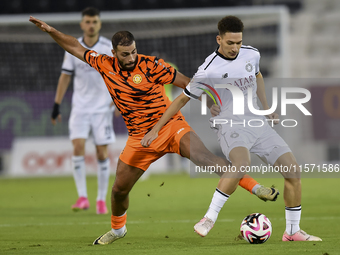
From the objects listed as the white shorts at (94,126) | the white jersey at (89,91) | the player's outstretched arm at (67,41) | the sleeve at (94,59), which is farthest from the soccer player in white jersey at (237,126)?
the white jersey at (89,91)

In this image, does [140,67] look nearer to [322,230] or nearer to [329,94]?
[322,230]

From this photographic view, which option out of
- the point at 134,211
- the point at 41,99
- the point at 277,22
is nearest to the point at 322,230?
the point at 134,211

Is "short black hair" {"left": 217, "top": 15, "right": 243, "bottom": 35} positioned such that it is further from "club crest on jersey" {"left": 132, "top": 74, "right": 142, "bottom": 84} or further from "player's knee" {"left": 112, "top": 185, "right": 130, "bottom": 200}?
"player's knee" {"left": 112, "top": 185, "right": 130, "bottom": 200}

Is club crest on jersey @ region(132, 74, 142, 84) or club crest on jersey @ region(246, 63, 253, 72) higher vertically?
club crest on jersey @ region(246, 63, 253, 72)

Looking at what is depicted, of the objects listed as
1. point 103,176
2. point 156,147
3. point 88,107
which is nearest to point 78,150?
point 103,176

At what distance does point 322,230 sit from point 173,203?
3615 millimetres

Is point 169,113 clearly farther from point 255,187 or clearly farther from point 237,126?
point 255,187

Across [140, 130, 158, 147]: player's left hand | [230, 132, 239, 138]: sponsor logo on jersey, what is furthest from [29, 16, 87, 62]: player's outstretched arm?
[230, 132, 239, 138]: sponsor logo on jersey

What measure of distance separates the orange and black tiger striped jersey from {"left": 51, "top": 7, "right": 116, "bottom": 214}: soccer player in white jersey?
263cm

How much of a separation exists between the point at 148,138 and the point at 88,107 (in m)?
3.35

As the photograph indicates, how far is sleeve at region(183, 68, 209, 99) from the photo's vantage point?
4.89 m

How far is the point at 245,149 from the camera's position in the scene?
4.76 meters

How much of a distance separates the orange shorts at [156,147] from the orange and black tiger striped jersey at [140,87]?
4.3 inches

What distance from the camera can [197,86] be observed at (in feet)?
16.2
